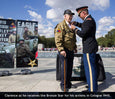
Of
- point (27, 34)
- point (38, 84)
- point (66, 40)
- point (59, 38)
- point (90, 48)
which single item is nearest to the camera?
point (90, 48)

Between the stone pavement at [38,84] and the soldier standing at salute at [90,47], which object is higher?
the soldier standing at salute at [90,47]

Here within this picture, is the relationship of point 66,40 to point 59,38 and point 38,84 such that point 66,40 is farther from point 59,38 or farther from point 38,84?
point 38,84

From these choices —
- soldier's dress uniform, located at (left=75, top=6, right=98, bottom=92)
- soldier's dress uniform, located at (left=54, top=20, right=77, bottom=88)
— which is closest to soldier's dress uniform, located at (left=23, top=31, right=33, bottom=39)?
soldier's dress uniform, located at (left=54, top=20, right=77, bottom=88)

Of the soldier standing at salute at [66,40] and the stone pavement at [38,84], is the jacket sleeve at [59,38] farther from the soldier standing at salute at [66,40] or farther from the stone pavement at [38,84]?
the stone pavement at [38,84]

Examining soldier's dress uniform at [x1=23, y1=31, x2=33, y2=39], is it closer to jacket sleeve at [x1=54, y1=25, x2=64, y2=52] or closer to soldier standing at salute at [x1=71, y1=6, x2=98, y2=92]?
jacket sleeve at [x1=54, y1=25, x2=64, y2=52]

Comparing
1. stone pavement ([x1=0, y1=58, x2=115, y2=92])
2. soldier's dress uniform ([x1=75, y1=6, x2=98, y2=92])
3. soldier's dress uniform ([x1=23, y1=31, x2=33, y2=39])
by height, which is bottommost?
stone pavement ([x1=0, y1=58, x2=115, y2=92])

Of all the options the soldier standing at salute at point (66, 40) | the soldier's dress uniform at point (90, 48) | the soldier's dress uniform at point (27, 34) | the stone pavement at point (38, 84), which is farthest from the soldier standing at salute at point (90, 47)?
the soldier's dress uniform at point (27, 34)

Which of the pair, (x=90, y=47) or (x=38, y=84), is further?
(x=38, y=84)

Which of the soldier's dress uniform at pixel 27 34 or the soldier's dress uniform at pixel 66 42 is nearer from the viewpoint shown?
the soldier's dress uniform at pixel 66 42

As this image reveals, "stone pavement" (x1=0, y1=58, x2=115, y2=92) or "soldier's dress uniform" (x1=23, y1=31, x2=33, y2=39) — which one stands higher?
"soldier's dress uniform" (x1=23, y1=31, x2=33, y2=39)

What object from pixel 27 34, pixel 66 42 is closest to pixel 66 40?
pixel 66 42

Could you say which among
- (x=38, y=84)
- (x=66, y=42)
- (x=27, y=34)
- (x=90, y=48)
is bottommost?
(x=38, y=84)

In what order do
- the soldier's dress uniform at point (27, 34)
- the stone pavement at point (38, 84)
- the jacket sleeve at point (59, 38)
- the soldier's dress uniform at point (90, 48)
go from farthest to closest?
the soldier's dress uniform at point (27, 34) → the stone pavement at point (38, 84) → the jacket sleeve at point (59, 38) → the soldier's dress uniform at point (90, 48)

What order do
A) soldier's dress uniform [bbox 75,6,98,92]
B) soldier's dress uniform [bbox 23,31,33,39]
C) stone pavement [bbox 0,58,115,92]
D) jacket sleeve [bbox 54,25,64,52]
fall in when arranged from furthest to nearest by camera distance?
1. soldier's dress uniform [bbox 23,31,33,39]
2. stone pavement [bbox 0,58,115,92]
3. jacket sleeve [bbox 54,25,64,52]
4. soldier's dress uniform [bbox 75,6,98,92]
